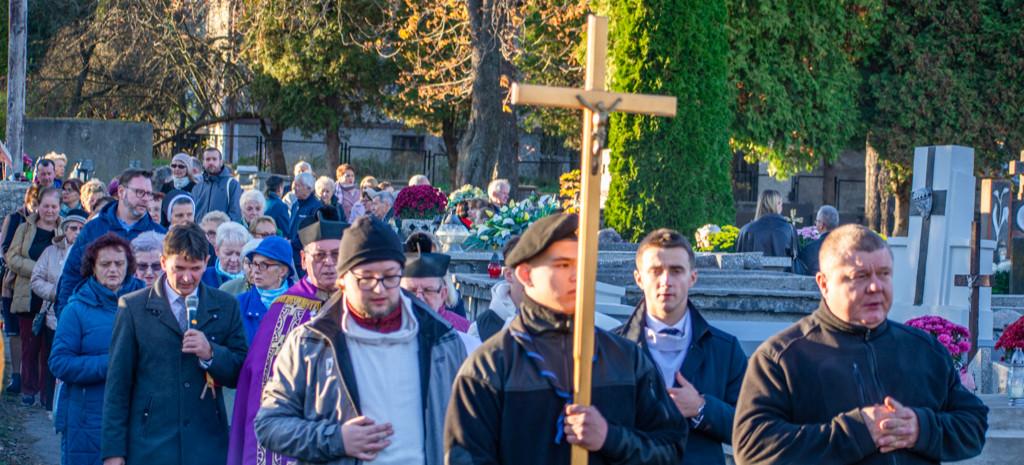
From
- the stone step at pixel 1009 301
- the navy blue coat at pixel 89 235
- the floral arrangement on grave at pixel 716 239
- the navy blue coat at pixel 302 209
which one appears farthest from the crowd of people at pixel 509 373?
the stone step at pixel 1009 301

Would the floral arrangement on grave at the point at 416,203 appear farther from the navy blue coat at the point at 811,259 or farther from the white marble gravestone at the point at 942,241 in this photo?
the white marble gravestone at the point at 942,241

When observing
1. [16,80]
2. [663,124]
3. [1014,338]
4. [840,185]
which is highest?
[16,80]

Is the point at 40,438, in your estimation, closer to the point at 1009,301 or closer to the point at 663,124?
the point at 663,124

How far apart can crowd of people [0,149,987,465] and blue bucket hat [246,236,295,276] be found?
0.40m

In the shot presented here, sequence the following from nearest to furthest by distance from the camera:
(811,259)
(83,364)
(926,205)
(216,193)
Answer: (83,364) < (216,193) < (811,259) < (926,205)

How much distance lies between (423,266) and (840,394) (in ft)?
6.61

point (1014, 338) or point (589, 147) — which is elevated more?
→ point (589, 147)

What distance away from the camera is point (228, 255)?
6.62 metres

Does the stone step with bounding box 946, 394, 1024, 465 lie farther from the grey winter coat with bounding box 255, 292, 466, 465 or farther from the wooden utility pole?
the wooden utility pole

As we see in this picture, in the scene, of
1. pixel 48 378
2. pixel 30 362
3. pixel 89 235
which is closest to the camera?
pixel 89 235

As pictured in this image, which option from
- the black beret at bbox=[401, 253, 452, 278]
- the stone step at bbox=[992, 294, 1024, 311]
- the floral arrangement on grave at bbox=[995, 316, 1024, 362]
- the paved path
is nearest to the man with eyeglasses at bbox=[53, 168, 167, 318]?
the paved path

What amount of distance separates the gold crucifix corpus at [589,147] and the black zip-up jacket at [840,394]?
2.45 feet

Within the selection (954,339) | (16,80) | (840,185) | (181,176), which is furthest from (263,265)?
(840,185)

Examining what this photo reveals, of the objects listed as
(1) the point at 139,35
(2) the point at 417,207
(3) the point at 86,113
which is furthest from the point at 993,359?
(3) the point at 86,113
